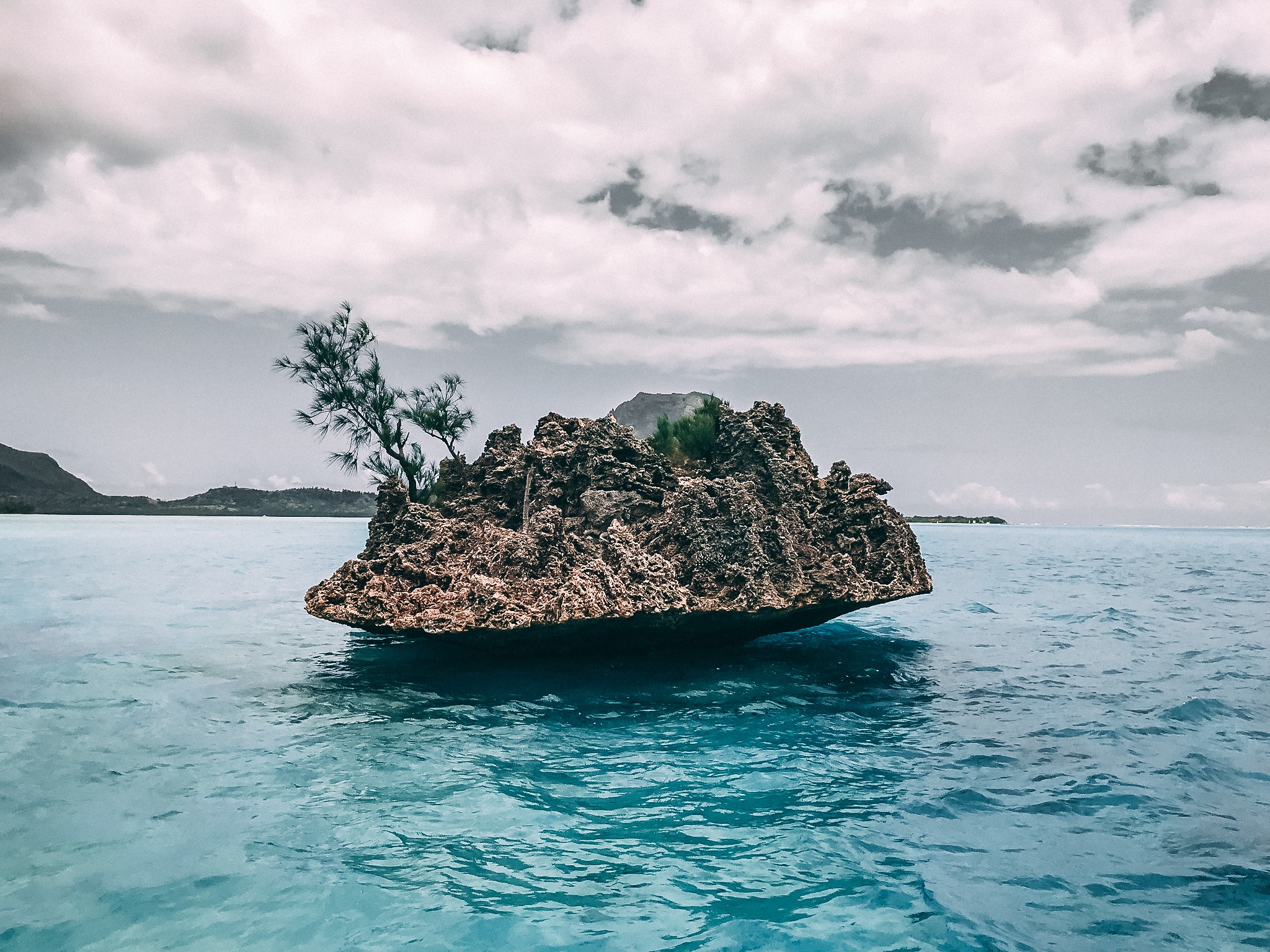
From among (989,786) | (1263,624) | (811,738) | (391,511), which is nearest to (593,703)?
(811,738)

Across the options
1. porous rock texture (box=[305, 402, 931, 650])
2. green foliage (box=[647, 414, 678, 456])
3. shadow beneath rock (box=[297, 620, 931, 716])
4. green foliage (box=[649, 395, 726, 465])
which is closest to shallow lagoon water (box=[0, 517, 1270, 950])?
shadow beneath rock (box=[297, 620, 931, 716])

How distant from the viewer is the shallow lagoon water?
5305 millimetres

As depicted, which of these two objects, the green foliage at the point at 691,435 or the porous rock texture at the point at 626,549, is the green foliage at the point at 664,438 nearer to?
the green foliage at the point at 691,435

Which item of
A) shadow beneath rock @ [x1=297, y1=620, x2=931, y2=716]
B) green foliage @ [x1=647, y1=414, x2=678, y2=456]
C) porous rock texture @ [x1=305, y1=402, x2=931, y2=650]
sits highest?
green foliage @ [x1=647, y1=414, x2=678, y2=456]

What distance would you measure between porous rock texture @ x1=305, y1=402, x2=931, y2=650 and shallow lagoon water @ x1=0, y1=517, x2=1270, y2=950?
4.35 ft

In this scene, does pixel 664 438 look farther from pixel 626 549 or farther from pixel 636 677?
pixel 636 677

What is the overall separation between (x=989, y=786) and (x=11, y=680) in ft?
56.5

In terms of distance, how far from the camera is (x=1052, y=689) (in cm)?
1225

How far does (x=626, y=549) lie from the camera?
40.3 feet

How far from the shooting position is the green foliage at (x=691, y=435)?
1557 centimetres

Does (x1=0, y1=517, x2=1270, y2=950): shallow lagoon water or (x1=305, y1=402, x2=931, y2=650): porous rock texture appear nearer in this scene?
(x1=0, y1=517, x2=1270, y2=950): shallow lagoon water

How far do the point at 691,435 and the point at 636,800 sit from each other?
9.77 m

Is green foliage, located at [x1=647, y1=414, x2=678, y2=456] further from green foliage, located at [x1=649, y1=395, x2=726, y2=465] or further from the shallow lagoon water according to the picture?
the shallow lagoon water

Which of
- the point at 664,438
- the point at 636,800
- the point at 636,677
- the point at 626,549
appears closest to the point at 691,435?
the point at 664,438
